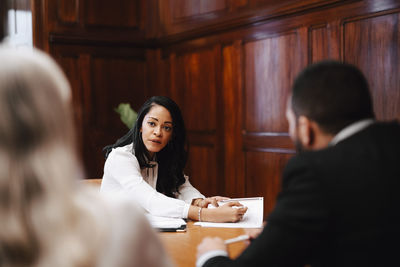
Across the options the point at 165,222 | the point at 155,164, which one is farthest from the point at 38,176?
the point at 155,164

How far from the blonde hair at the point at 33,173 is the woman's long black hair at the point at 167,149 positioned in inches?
78.0

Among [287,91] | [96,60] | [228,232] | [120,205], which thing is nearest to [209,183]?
[287,91]

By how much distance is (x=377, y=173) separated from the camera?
125cm

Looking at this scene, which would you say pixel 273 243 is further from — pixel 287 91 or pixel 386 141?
pixel 287 91

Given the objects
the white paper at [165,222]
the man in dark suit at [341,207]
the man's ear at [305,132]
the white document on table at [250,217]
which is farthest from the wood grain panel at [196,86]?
the man in dark suit at [341,207]

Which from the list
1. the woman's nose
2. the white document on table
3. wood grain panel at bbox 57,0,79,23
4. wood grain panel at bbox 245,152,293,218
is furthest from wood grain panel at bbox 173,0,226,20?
the white document on table

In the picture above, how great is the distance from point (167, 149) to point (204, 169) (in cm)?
250

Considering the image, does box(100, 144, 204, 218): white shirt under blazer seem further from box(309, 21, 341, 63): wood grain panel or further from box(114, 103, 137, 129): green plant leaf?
box(114, 103, 137, 129): green plant leaf

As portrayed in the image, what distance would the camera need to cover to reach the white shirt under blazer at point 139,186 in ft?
8.07

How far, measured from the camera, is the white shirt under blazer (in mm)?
2459

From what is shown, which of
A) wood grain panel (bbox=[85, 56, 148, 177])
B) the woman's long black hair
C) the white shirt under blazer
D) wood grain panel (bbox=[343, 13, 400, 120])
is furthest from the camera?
wood grain panel (bbox=[85, 56, 148, 177])

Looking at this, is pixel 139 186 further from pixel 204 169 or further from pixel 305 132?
pixel 204 169

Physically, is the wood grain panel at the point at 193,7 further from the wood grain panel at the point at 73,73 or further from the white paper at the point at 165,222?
the white paper at the point at 165,222

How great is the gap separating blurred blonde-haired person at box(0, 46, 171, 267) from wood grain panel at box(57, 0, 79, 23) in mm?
5246
